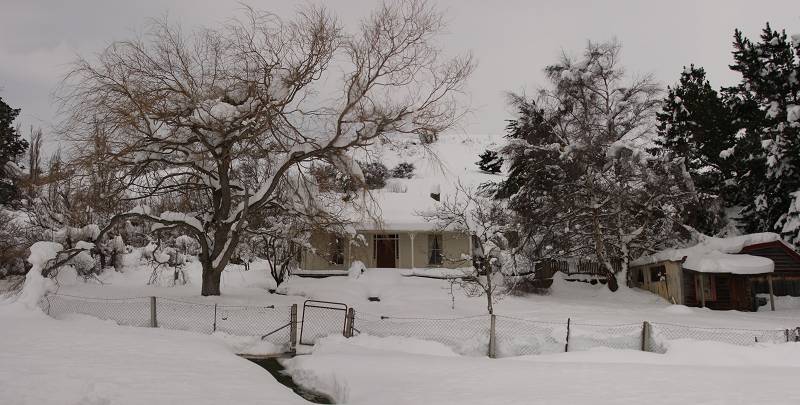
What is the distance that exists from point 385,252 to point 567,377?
86.4ft

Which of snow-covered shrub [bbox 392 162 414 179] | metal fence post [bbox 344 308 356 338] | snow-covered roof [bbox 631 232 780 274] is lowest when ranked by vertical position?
metal fence post [bbox 344 308 356 338]

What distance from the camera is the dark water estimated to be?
11.0 m

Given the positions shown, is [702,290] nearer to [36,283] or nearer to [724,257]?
[724,257]

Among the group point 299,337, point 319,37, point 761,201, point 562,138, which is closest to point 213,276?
point 299,337

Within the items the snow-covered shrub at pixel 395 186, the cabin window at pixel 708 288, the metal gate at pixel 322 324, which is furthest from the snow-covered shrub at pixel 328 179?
the cabin window at pixel 708 288

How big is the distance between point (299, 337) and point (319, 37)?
9666 millimetres

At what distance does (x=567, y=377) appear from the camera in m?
10.4

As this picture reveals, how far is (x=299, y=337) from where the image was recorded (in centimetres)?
1703

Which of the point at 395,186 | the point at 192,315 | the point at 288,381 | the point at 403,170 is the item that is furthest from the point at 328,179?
the point at 403,170

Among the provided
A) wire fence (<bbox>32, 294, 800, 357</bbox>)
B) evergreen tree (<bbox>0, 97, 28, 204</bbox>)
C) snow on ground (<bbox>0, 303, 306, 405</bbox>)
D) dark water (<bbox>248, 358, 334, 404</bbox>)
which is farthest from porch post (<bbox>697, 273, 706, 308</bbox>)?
evergreen tree (<bbox>0, 97, 28, 204</bbox>)

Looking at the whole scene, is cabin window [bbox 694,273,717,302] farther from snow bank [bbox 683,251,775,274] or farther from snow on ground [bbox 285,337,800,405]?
snow on ground [bbox 285,337,800,405]

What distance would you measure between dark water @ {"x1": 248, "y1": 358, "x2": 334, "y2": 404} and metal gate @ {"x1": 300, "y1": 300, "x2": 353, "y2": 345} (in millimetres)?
1529

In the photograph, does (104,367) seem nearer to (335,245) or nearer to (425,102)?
(425,102)

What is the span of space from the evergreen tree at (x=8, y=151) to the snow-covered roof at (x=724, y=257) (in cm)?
3723
